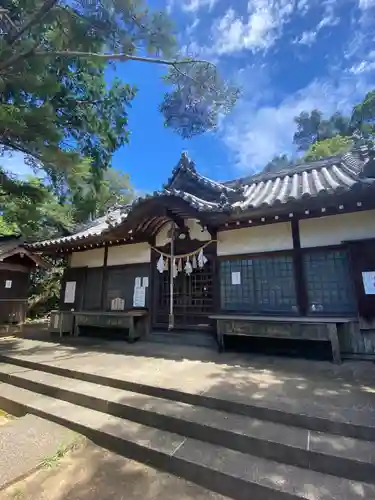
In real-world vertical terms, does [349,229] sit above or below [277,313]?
above

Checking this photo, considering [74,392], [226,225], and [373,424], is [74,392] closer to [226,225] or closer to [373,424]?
[373,424]

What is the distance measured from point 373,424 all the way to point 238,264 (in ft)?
14.4

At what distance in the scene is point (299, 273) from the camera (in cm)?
613

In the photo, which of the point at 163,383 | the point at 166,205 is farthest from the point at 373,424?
the point at 166,205

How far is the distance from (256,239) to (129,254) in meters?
4.27

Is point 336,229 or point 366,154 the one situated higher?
point 366,154

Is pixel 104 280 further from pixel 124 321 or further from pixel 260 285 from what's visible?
pixel 260 285

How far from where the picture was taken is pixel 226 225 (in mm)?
7098

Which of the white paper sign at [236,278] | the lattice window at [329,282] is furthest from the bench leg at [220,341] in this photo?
the lattice window at [329,282]

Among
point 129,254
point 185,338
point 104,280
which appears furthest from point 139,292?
point 185,338

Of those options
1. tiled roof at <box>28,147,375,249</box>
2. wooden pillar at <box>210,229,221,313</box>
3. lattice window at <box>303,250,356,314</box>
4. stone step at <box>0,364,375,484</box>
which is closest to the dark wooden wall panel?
tiled roof at <box>28,147,375,249</box>

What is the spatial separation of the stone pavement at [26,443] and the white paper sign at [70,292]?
240 inches

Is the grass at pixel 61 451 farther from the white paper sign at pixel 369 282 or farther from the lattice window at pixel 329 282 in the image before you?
the white paper sign at pixel 369 282

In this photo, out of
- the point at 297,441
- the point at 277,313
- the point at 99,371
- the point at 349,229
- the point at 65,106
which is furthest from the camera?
the point at 65,106
